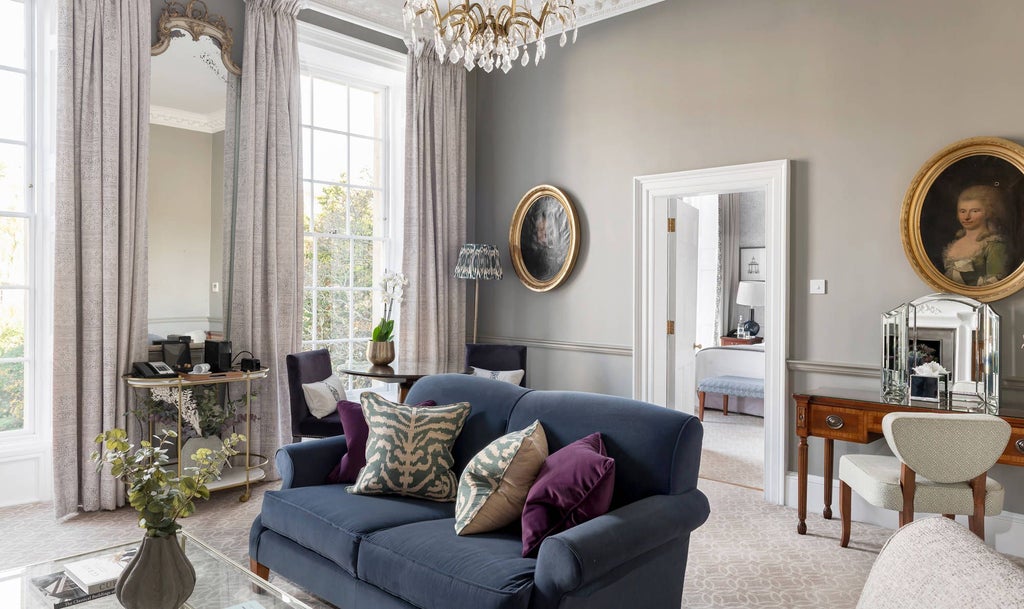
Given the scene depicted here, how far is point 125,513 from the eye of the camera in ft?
12.7

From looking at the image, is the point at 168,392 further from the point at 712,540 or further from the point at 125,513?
the point at 712,540

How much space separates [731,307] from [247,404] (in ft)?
21.5

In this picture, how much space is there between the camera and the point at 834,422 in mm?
3645

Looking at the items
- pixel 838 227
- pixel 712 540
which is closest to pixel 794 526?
pixel 712 540

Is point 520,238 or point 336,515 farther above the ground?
point 520,238

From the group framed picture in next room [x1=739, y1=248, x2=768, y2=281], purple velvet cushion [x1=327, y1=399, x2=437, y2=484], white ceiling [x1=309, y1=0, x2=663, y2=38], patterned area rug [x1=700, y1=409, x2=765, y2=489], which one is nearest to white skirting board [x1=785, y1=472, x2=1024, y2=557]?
patterned area rug [x1=700, y1=409, x2=765, y2=489]

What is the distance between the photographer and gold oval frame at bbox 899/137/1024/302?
11.4 feet

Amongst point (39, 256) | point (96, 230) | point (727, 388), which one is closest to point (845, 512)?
point (727, 388)

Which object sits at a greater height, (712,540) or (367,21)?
(367,21)

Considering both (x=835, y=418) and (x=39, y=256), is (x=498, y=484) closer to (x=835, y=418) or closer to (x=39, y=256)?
(x=835, y=418)

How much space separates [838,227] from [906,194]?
0.40 meters

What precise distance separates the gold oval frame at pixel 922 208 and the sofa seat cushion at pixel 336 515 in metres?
A: 2.85

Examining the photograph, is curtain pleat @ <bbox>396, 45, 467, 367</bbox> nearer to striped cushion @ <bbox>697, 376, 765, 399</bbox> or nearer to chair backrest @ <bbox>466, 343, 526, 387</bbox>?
chair backrest @ <bbox>466, 343, 526, 387</bbox>

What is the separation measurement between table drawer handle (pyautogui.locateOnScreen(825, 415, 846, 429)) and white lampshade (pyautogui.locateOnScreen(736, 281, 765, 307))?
4.98 meters
